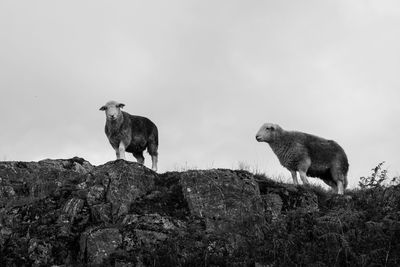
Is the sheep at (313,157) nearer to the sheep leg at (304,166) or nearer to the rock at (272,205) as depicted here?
the sheep leg at (304,166)

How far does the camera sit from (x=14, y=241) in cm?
1320

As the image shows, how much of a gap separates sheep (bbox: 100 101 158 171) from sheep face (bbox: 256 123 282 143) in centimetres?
350

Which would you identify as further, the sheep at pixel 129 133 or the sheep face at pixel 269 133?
the sheep face at pixel 269 133

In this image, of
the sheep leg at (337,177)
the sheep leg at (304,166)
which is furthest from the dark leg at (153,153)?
the sheep leg at (337,177)

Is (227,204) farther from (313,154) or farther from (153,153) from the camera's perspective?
(153,153)

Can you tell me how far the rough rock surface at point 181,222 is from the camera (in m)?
12.6

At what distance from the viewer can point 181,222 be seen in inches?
546

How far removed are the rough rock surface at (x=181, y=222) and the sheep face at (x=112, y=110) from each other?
15.0 feet

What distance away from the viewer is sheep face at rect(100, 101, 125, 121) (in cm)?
2031

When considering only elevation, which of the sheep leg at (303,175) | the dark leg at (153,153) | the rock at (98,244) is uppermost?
the dark leg at (153,153)

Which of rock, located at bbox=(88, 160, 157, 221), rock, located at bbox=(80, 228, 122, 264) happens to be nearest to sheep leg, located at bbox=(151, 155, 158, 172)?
rock, located at bbox=(88, 160, 157, 221)

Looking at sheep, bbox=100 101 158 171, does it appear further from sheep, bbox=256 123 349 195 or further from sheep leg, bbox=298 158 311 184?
sheep leg, bbox=298 158 311 184

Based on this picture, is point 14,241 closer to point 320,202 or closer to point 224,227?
point 224,227

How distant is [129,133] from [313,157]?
5.75m
